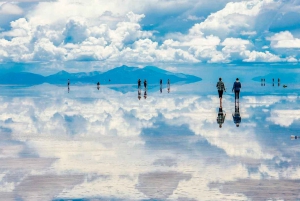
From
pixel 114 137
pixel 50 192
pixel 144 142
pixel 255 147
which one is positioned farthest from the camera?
pixel 114 137

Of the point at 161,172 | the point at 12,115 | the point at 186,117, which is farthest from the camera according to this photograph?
the point at 12,115

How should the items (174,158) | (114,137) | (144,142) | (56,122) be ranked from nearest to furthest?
(174,158)
(144,142)
(114,137)
(56,122)

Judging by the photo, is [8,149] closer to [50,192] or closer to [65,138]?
[65,138]

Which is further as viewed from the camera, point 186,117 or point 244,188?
point 186,117

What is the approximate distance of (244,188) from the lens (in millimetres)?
16312

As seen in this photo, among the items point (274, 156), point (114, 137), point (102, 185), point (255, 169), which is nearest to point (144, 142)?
point (114, 137)

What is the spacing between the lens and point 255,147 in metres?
24.8

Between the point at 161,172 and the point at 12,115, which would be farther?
the point at 12,115

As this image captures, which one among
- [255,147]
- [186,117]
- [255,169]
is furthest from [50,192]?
[186,117]

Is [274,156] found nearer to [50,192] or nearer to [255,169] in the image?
[255,169]

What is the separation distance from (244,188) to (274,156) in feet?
20.1

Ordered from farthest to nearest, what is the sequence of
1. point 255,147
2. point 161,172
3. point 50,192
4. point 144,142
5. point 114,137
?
point 114,137 → point 144,142 → point 255,147 → point 161,172 → point 50,192

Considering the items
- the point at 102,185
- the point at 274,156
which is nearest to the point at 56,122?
the point at 274,156

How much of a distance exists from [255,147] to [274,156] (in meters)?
2.67
